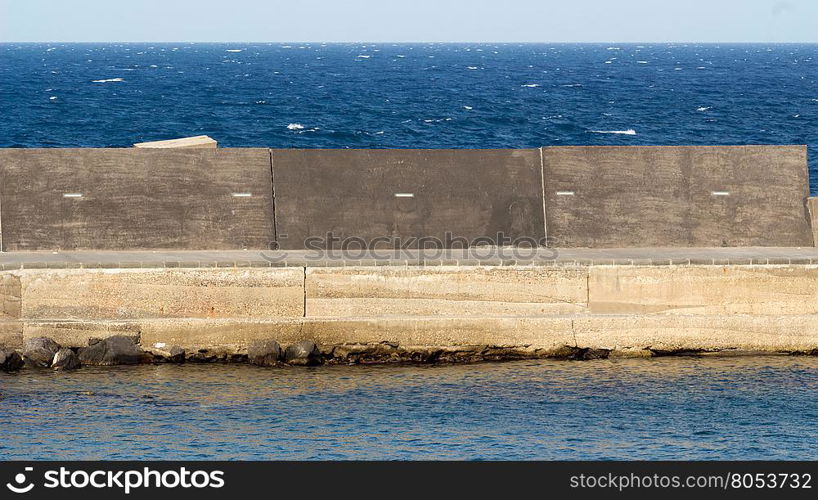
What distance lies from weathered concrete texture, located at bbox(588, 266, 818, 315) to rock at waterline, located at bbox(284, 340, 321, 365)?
419 cm

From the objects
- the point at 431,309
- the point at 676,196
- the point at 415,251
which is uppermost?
the point at 676,196

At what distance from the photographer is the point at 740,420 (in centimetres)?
1661

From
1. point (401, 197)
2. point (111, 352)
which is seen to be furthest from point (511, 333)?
point (111, 352)

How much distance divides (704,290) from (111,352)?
8.75 meters

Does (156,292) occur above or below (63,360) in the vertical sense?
above

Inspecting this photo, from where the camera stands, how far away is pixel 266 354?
18.8 m

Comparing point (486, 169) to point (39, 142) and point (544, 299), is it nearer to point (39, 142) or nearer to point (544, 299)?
point (544, 299)

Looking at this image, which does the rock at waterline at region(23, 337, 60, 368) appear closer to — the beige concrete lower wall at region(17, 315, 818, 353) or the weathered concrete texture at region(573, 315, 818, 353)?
the beige concrete lower wall at region(17, 315, 818, 353)

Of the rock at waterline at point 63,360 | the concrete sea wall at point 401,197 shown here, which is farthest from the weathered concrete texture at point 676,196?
the rock at waterline at point 63,360

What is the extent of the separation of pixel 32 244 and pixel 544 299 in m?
7.98

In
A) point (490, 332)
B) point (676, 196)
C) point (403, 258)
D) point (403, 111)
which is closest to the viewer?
point (490, 332)

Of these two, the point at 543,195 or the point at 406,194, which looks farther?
the point at 543,195

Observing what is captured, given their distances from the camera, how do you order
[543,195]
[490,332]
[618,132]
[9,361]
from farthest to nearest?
[618,132] → [543,195] → [490,332] → [9,361]

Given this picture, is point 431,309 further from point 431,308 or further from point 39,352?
point 39,352
